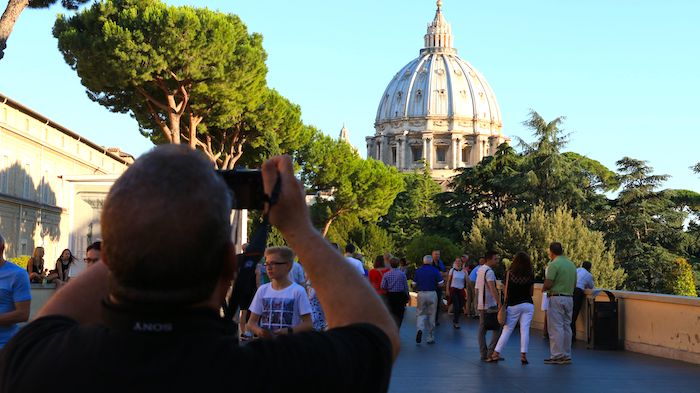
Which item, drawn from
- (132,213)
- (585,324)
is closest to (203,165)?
(132,213)

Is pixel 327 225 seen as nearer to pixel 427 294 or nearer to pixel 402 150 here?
pixel 427 294

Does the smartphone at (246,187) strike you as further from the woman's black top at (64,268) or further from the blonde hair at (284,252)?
the woman's black top at (64,268)

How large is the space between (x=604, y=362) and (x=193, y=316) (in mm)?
11967

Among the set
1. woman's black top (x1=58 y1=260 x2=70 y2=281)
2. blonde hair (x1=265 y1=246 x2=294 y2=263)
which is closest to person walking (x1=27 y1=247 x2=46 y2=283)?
woman's black top (x1=58 y1=260 x2=70 y2=281)

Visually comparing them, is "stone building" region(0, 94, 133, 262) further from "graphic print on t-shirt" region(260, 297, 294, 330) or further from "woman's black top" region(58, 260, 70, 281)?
"graphic print on t-shirt" region(260, 297, 294, 330)

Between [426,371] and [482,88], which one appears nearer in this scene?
[426,371]

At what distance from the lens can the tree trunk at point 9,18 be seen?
57.5 feet

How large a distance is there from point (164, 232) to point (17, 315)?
458 cm

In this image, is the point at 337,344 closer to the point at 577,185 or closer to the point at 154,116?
the point at 154,116

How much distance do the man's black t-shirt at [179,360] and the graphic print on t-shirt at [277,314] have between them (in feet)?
16.4

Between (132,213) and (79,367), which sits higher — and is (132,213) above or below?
above

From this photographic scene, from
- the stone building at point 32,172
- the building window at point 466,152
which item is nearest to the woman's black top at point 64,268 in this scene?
the stone building at point 32,172

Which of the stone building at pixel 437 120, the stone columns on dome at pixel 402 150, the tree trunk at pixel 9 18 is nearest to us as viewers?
the tree trunk at pixel 9 18

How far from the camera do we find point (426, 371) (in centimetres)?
1158
